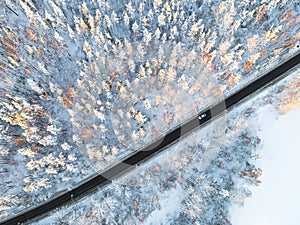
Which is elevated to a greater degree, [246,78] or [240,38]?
[240,38]

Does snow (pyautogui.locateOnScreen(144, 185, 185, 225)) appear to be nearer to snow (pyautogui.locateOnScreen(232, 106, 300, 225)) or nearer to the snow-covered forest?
the snow-covered forest

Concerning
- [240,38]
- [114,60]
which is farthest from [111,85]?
[240,38]

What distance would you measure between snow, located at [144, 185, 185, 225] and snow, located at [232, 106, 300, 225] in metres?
11.2

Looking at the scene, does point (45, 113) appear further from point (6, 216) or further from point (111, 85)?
point (6, 216)

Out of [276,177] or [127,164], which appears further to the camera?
[127,164]

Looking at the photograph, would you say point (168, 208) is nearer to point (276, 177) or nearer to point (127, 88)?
point (276, 177)

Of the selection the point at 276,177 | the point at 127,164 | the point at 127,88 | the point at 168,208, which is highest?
the point at 127,88

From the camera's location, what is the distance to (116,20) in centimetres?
6128

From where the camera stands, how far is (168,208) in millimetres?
56906

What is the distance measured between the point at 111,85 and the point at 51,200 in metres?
27.5

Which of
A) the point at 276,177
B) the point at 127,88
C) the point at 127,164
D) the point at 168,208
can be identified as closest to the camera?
the point at 168,208

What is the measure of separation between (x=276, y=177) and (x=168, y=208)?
23.2 m

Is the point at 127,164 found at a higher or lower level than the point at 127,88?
lower

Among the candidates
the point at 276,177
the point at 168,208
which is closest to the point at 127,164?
the point at 168,208
